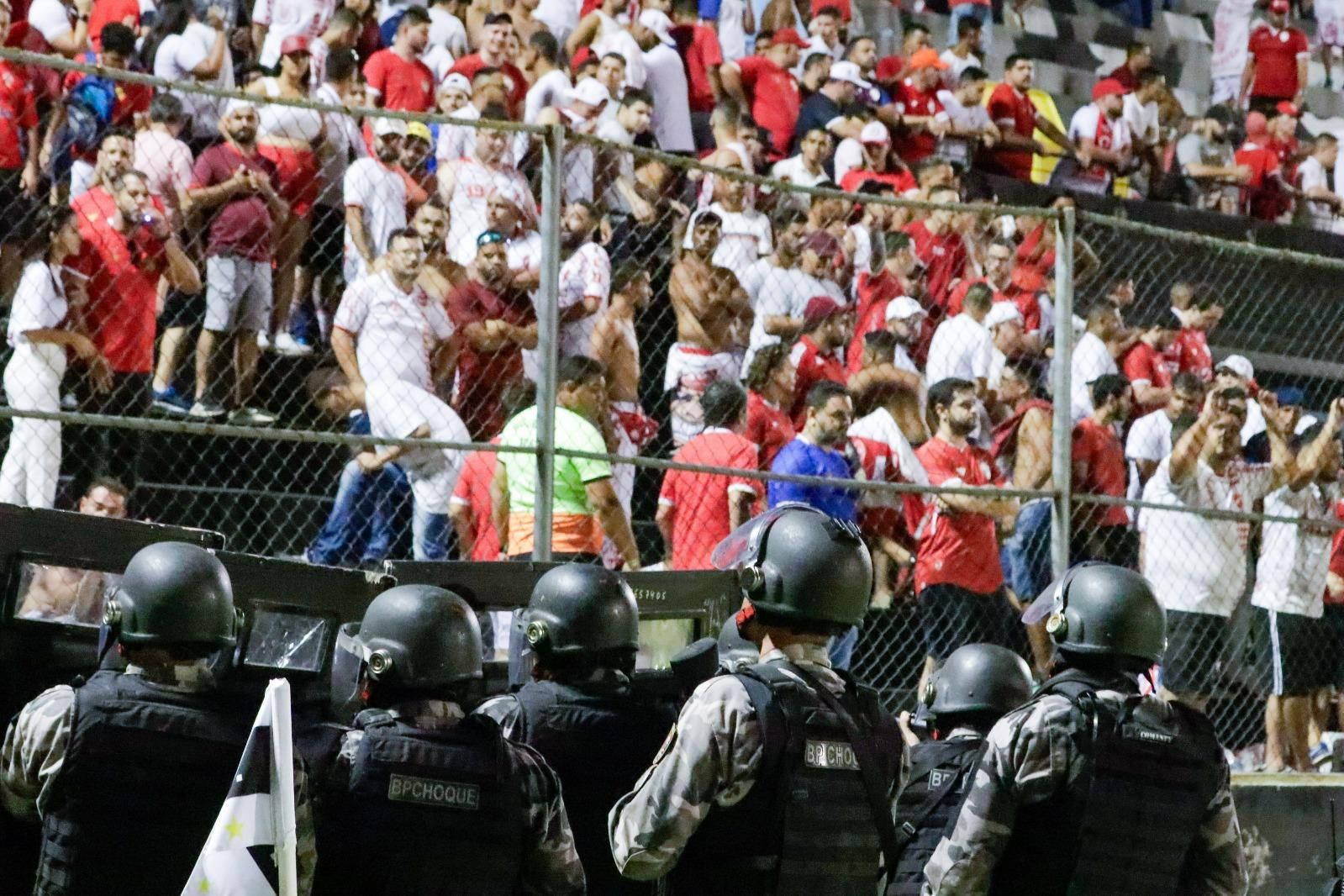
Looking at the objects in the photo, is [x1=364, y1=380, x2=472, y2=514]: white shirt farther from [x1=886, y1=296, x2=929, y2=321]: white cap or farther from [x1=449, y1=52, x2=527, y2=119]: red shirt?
[x1=449, y1=52, x2=527, y2=119]: red shirt

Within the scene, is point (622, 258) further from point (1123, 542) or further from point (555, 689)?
point (555, 689)

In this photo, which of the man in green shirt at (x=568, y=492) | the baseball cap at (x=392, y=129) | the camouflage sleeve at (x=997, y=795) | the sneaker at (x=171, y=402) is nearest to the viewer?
the camouflage sleeve at (x=997, y=795)

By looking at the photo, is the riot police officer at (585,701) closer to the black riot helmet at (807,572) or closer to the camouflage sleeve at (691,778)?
the black riot helmet at (807,572)

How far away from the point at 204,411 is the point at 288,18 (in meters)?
3.69

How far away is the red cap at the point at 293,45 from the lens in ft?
36.5

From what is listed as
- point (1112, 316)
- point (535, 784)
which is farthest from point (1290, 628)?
point (535, 784)

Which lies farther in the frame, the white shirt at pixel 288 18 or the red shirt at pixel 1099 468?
the white shirt at pixel 288 18

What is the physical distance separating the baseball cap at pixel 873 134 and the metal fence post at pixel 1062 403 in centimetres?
485

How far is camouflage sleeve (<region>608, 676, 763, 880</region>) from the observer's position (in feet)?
15.1

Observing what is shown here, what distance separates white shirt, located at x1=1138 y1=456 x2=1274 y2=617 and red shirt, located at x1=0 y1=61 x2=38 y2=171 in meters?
5.71

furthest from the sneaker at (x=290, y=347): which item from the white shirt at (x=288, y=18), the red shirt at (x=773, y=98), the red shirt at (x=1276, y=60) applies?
the red shirt at (x=1276, y=60)

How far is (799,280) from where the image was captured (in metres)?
10.7

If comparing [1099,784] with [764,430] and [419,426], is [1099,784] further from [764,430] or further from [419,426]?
[764,430]

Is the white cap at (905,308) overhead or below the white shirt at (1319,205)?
below
